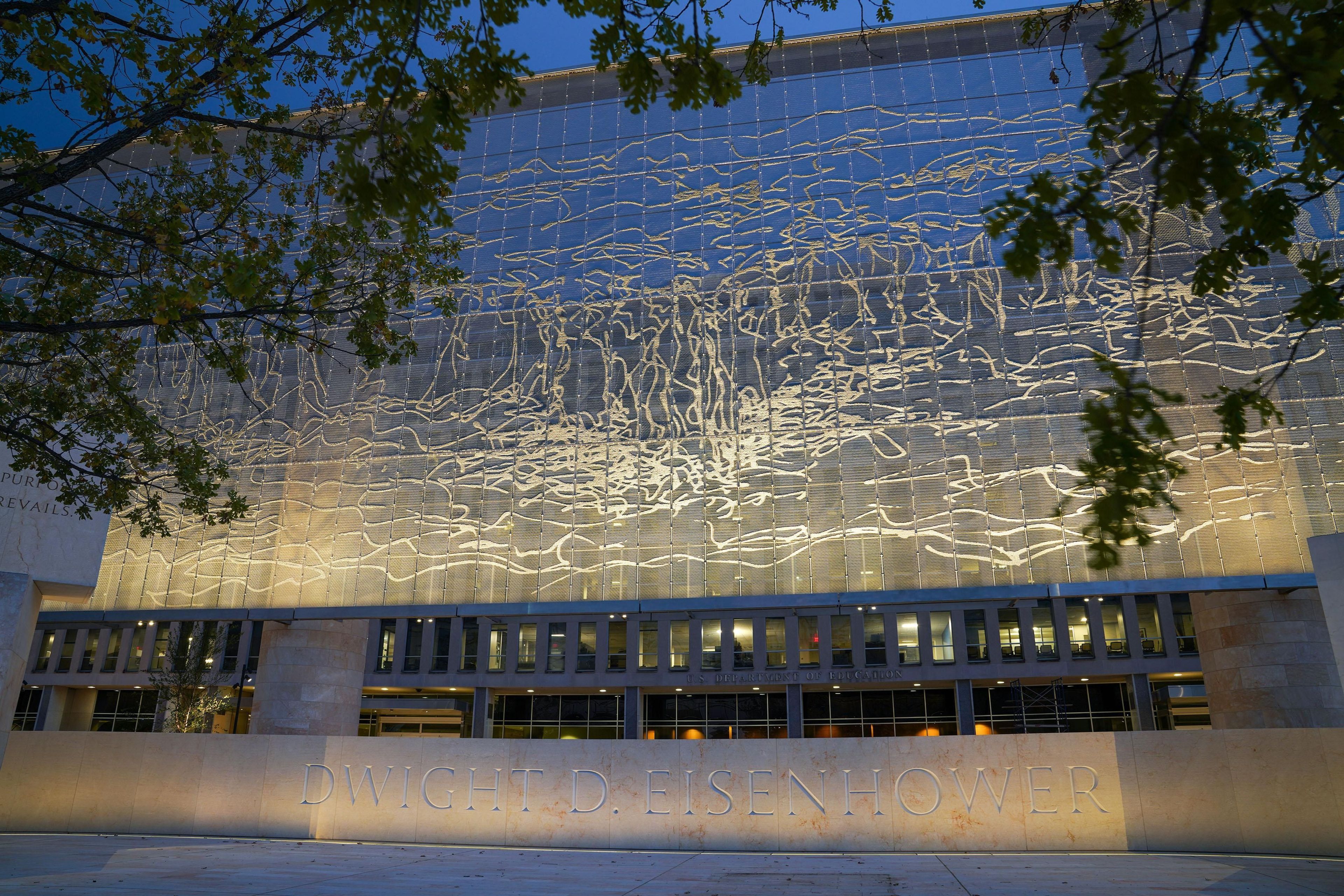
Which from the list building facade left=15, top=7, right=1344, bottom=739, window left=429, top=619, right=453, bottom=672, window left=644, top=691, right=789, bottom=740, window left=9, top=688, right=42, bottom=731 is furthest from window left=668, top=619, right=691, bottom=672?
window left=9, top=688, right=42, bottom=731

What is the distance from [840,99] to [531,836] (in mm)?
22534

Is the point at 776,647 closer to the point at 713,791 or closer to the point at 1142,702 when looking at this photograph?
the point at 1142,702

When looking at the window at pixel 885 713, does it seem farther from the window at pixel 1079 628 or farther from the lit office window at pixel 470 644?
the lit office window at pixel 470 644

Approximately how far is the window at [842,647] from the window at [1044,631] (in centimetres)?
699

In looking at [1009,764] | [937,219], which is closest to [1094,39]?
[937,219]

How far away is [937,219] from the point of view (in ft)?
82.4

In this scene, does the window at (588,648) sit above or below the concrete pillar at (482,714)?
above

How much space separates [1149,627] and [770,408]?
19.9m

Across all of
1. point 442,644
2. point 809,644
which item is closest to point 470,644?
point 442,644

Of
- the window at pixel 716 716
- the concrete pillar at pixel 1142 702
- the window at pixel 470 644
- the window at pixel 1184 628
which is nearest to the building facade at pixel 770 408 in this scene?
the window at pixel 470 644

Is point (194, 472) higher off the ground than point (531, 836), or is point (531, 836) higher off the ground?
point (194, 472)

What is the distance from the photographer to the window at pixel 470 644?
3781cm

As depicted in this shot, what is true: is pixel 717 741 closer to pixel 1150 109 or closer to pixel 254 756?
pixel 254 756

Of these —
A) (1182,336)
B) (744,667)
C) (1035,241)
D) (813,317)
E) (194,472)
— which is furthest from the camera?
(744,667)
